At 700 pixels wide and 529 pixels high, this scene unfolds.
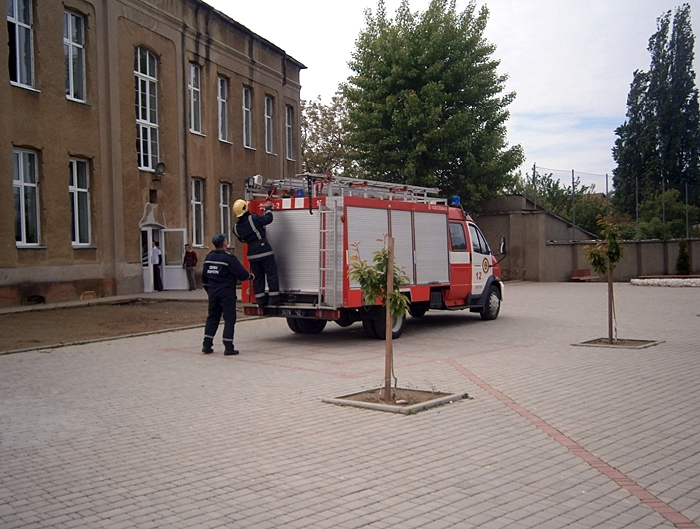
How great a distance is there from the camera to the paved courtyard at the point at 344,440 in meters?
5.21

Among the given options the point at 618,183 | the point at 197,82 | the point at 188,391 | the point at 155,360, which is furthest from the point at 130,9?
the point at 618,183

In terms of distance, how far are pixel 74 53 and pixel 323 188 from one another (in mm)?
13647

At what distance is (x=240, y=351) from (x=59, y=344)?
11.5 ft

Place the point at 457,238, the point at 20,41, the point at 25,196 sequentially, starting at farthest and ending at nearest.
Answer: the point at 25,196, the point at 20,41, the point at 457,238

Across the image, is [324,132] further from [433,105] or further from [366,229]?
[366,229]

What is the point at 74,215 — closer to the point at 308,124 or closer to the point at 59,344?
the point at 59,344

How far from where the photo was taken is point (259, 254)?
45.0 ft

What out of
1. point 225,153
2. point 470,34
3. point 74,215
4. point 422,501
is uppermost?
point 470,34

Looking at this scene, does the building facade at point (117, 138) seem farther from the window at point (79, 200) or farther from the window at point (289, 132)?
the window at point (289, 132)

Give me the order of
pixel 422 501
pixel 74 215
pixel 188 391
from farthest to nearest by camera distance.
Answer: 1. pixel 74 215
2. pixel 188 391
3. pixel 422 501

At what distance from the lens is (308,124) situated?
167ft

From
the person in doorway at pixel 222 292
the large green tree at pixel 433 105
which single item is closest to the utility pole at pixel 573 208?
the large green tree at pixel 433 105

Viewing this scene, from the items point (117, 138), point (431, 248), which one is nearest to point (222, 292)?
point (431, 248)

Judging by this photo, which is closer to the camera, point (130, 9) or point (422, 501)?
point (422, 501)
